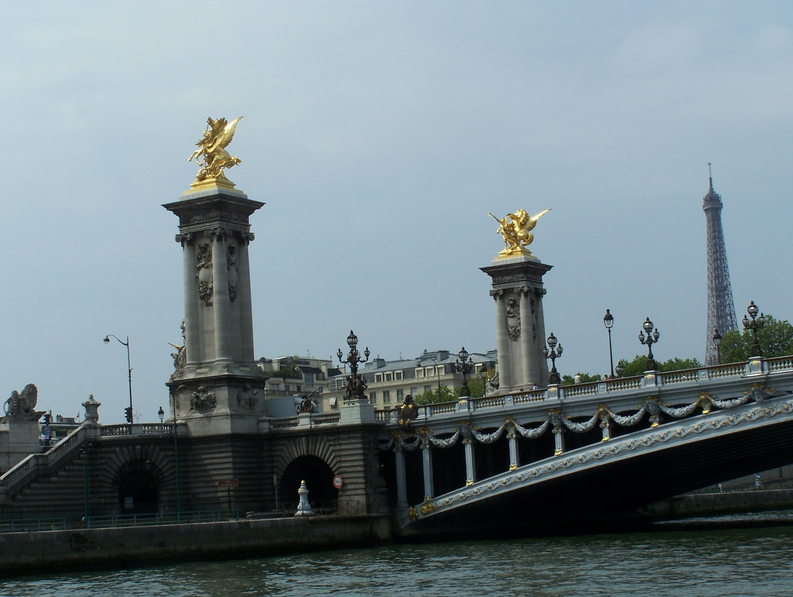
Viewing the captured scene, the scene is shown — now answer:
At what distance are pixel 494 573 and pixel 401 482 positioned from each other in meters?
17.2

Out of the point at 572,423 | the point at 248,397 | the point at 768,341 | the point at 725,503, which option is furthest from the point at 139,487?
the point at 768,341

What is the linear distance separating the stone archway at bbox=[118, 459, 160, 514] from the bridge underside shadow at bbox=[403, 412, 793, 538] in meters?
11.5

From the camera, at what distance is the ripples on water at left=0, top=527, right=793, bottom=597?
3994 cm

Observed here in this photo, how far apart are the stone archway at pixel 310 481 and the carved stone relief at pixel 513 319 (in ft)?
69.2

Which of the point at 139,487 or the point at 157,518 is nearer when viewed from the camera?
the point at 157,518

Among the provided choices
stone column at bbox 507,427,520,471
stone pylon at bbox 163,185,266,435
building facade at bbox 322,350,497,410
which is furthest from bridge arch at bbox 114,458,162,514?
building facade at bbox 322,350,497,410

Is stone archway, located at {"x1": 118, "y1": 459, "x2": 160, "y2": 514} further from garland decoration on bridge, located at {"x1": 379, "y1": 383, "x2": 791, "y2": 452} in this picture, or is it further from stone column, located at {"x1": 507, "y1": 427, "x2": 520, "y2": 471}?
stone column, located at {"x1": 507, "y1": 427, "x2": 520, "y2": 471}

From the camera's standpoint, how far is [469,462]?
59.5 m

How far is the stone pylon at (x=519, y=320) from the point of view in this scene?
273 feet

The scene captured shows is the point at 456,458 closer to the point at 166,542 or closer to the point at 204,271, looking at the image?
the point at 204,271

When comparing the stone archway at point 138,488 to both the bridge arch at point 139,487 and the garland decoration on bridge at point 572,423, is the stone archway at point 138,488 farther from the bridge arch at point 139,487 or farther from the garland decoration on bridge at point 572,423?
the garland decoration on bridge at point 572,423

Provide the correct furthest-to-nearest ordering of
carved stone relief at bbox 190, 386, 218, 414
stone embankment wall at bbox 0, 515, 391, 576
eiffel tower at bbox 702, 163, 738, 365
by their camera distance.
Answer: eiffel tower at bbox 702, 163, 738, 365, carved stone relief at bbox 190, 386, 218, 414, stone embankment wall at bbox 0, 515, 391, 576

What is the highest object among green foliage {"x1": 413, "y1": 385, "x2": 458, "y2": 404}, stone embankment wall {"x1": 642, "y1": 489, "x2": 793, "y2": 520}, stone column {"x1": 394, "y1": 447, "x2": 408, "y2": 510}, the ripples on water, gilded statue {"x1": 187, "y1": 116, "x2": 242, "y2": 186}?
gilded statue {"x1": 187, "y1": 116, "x2": 242, "y2": 186}

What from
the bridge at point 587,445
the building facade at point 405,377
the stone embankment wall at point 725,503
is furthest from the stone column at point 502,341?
the building facade at point 405,377
